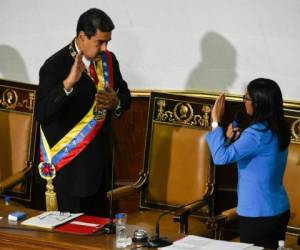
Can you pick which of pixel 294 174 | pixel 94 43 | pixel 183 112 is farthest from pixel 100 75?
pixel 294 174

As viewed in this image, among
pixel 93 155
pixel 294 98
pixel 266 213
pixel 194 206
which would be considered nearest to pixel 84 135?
pixel 93 155

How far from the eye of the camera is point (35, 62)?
520 centimetres

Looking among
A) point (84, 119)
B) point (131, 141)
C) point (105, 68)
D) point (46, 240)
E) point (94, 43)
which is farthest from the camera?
point (131, 141)

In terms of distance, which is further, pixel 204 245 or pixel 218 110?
pixel 218 110

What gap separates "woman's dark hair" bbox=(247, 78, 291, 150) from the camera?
3352 millimetres

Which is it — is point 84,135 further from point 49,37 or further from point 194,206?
point 49,37

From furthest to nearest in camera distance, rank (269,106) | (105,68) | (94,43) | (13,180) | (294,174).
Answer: (13,180) < (294,174) < (105,68) < (94,43) < (269,106)

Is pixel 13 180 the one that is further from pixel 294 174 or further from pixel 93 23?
pixel 294 174

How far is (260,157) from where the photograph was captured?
11.1 ft

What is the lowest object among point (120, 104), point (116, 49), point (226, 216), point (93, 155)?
point (226, 216)

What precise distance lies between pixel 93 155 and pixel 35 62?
1622 millimetres

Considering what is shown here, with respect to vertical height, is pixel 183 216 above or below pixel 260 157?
below

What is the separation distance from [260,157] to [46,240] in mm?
1017

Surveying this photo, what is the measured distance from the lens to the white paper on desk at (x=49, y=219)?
3293 millimetres
